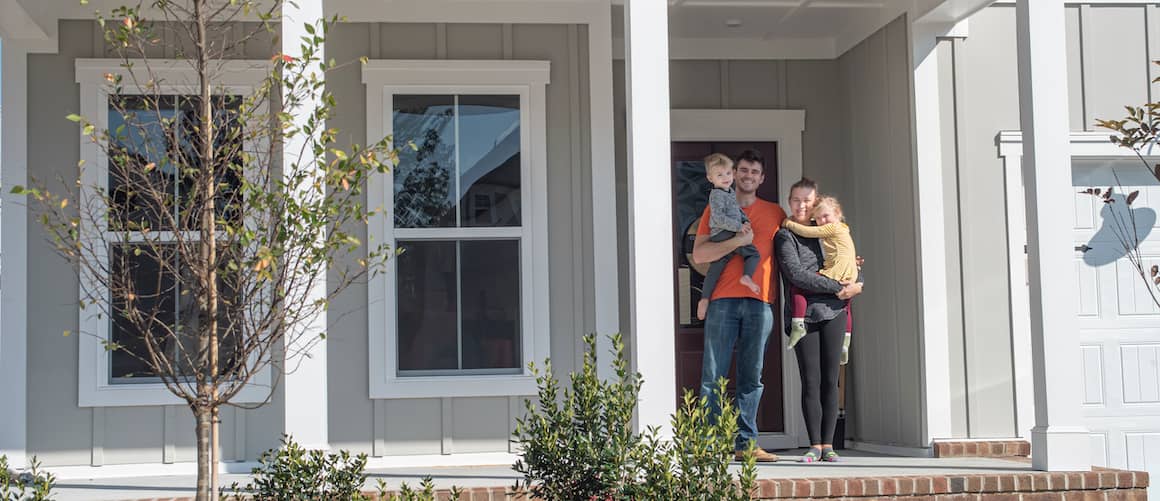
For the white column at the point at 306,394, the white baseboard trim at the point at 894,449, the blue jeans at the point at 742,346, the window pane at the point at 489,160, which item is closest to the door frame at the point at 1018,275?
the white baseboard trim at the point at 894,449

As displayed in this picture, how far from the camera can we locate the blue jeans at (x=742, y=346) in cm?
561

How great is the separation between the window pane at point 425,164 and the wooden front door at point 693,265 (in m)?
1.59

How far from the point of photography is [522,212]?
675 cm

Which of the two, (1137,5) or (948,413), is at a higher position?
(1137,5)

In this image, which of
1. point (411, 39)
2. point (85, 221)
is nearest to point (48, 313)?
point (85, 221)

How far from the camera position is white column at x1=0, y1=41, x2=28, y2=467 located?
625cm

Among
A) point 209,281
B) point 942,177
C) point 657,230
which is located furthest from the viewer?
point 942,177

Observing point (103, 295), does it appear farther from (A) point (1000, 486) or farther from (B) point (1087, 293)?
(B) point (1087, 293)

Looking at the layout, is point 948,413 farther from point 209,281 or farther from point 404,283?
point 209,281

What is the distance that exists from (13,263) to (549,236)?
2916 mm

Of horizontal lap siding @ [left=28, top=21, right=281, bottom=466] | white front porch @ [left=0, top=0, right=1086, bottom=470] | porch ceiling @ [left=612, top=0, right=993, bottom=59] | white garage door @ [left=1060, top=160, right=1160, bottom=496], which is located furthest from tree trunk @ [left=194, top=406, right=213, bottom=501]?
white garage door @ [left=1060, top=160, right=1160, bottom=496]

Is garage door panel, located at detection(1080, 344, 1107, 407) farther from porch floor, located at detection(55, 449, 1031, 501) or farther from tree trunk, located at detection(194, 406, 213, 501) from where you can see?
tree trunk, located at detection(194, 406, 213, 501)

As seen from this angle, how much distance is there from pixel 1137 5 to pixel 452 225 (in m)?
4.30

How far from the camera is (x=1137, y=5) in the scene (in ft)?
23.0
